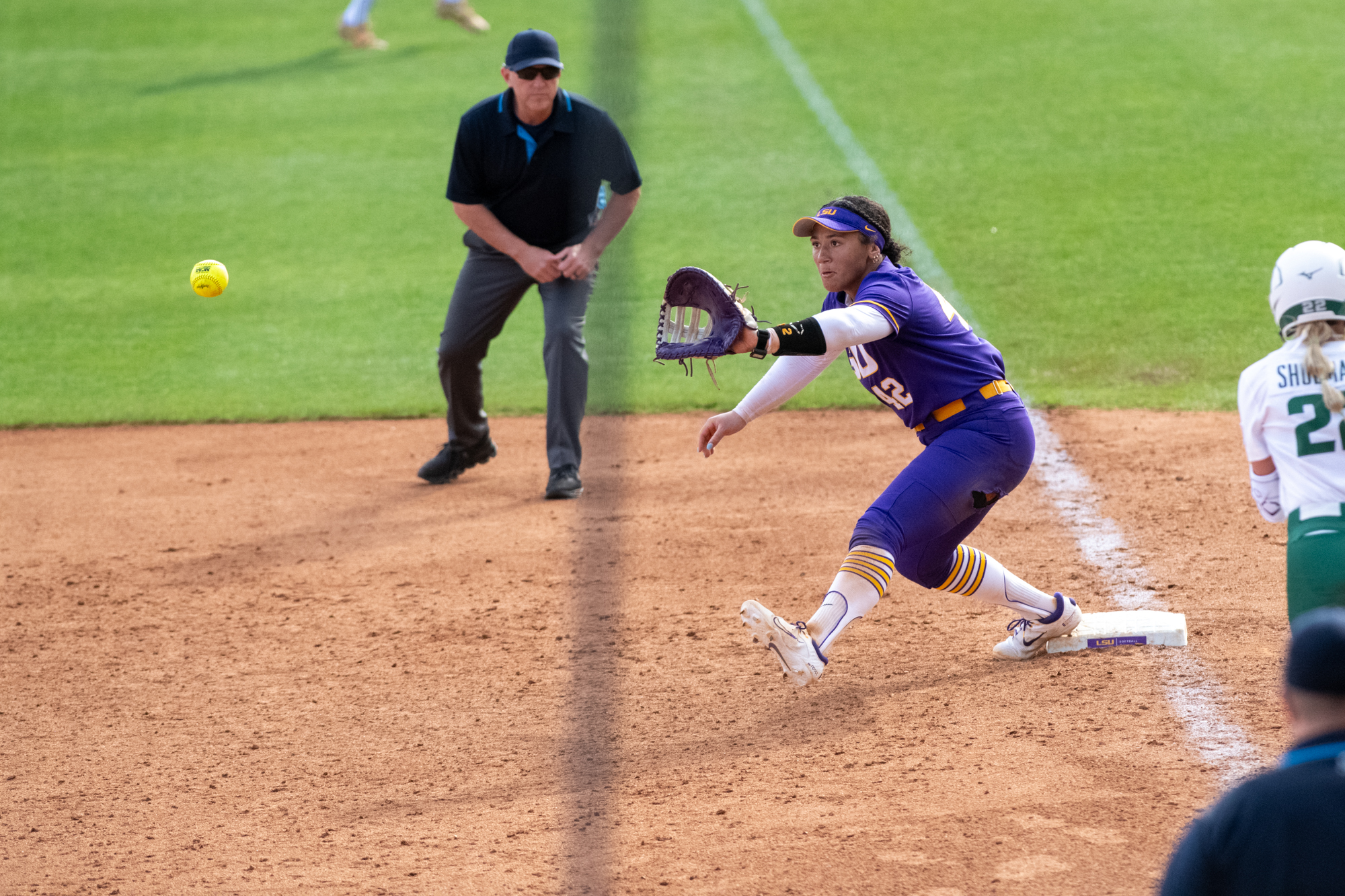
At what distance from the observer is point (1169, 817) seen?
12.1 ft

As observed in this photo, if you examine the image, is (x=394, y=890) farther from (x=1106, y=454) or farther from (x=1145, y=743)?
Result: (x=1106, y=454)

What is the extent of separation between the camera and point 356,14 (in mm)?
16625

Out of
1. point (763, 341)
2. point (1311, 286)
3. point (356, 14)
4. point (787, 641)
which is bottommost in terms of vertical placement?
point (787, 641)

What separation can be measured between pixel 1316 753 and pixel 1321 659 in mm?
138

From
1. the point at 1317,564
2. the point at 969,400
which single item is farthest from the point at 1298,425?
the point at 969,400

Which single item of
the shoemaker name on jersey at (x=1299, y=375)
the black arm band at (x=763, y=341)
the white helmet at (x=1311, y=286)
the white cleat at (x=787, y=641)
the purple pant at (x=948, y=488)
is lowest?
the white cleat at (x=787, y=641)

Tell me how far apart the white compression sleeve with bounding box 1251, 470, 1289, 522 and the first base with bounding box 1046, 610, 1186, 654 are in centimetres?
128

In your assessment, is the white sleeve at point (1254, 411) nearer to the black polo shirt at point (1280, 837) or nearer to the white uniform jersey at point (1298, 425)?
the white uniform jersey at point (1298, 425)

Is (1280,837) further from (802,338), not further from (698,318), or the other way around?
(698,318)

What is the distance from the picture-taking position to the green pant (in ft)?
11.0

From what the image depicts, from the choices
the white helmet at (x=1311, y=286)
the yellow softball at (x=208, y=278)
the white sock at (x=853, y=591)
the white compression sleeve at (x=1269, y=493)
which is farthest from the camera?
the yellow softball at (x=208, y=278)

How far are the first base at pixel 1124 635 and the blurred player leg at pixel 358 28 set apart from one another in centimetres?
1404

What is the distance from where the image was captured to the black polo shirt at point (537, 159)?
6941 millimetres

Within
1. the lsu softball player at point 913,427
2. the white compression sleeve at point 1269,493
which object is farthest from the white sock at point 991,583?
the white compression sleeve at point 1269,493
